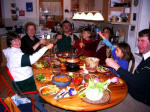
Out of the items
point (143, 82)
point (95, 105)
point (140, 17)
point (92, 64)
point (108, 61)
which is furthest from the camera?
point (140, 17)

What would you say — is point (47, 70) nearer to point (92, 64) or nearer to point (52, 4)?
point (92, 64)

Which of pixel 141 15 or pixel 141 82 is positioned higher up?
pixel 141 15

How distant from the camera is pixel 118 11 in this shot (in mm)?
3350

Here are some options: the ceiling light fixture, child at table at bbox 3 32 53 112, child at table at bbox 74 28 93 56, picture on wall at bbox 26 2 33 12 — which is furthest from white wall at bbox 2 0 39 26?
child at table at bbox 3 32 53 112

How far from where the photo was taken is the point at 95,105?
121 centimetres

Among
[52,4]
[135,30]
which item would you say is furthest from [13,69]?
[52,4]

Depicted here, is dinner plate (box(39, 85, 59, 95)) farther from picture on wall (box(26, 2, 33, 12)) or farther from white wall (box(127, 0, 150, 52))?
picture on wall (box(26, 2, 33, 12))

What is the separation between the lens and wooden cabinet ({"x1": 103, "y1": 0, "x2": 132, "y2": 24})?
3098mm

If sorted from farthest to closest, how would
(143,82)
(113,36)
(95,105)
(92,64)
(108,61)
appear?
1. (113,36)
2. (92,64)
3. (108,61)
4. (143,82)
5. (95,105)

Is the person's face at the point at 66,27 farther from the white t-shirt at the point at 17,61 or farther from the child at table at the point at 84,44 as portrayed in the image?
the white t-shirt at the point at 17,61

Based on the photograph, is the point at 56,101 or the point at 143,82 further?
the point at 143,82

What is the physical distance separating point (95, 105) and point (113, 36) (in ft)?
8.22

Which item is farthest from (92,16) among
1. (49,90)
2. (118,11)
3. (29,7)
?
(29,7)

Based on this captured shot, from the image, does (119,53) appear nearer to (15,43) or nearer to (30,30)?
(15,43)
